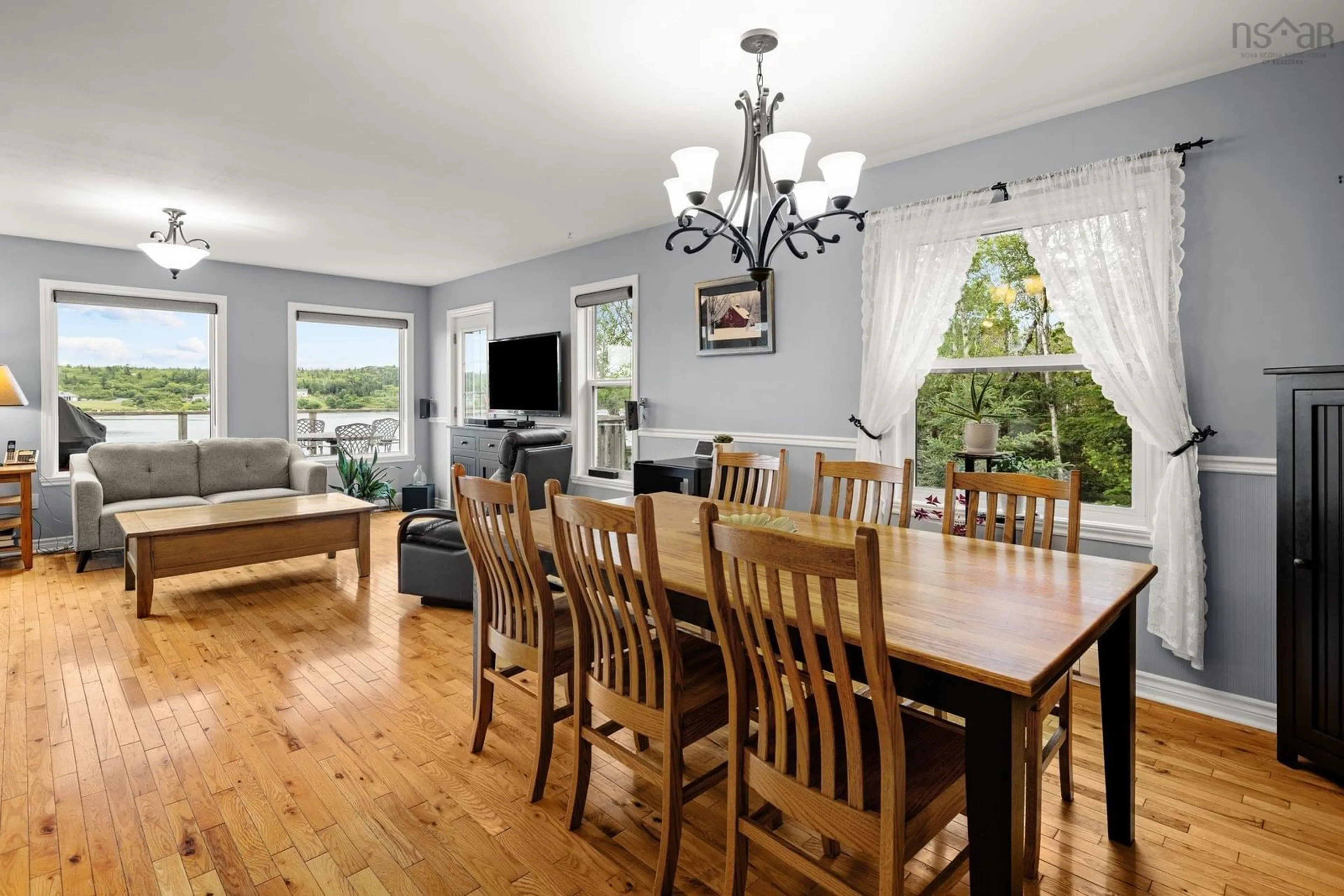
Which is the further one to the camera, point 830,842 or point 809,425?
point 809,425

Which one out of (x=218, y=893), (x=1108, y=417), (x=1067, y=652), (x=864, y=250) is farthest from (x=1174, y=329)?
(x=218, y=893)

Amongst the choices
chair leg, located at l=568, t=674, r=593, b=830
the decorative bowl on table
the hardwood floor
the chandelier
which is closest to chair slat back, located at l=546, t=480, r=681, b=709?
chair leg, located at l=568, t=674, r=593, b=830

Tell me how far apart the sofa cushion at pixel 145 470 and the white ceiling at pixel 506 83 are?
1777mm

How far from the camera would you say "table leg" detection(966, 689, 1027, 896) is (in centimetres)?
120

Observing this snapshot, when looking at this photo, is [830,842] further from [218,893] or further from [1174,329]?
[1174,329]

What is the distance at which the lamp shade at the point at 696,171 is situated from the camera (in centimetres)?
231

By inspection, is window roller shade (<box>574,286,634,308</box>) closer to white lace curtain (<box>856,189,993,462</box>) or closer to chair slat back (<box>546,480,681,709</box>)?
white lace curtain (<box>856,189,993,462</box>)

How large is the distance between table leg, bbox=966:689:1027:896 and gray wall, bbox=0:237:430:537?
6927 millimetres

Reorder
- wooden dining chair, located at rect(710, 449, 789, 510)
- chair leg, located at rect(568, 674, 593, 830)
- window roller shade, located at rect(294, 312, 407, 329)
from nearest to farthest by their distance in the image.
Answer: chair leg, located at rect(568, 674, 593, 830) → wooden dining chair, located at rect(710, 449, 789, 510) → window roller shade, located at rect(294, 312, 407, 329)

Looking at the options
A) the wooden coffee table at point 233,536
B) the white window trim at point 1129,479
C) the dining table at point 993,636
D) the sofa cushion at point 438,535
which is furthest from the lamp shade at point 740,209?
the wooden coffee table at point 233,536

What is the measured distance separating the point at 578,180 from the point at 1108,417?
9.86 feet

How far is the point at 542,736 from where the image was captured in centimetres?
211

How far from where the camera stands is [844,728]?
1.31m

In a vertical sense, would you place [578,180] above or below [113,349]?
above
